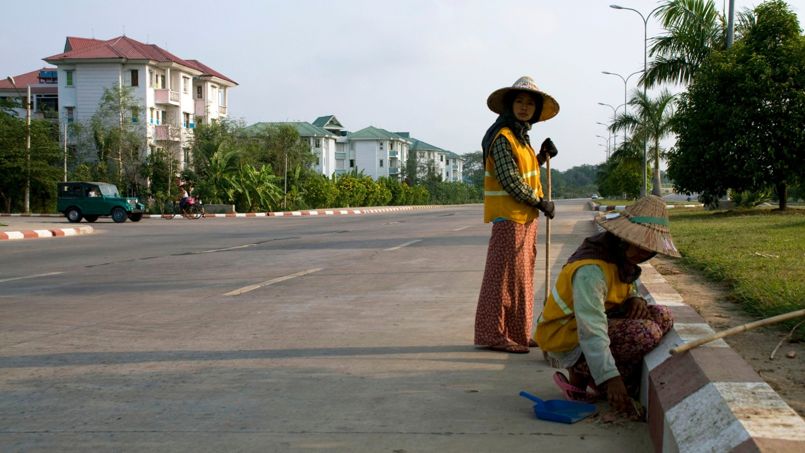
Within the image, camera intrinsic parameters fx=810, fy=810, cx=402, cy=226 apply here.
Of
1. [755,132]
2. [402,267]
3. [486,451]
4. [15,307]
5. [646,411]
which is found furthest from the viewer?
[755,132]

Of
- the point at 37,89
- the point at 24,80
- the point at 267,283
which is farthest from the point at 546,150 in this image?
the point at 24,80

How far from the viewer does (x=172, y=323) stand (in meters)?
6.71

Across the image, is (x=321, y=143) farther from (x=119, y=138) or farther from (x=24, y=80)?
(x=119, y=138)

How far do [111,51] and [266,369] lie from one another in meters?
52.4

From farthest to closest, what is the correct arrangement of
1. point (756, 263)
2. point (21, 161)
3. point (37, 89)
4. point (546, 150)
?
point (37, 89) → point (21, 161) → point (756, 263) → point (546, 150)

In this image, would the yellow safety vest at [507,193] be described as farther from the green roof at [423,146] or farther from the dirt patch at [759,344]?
the green roof at [423,146]

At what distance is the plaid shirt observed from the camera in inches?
210

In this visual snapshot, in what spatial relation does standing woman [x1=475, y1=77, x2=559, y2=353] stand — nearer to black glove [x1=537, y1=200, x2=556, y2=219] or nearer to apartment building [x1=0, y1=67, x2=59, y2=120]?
black glove [x1=537, y1=200, x2=556, y2=219]

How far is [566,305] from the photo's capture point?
4.16 m

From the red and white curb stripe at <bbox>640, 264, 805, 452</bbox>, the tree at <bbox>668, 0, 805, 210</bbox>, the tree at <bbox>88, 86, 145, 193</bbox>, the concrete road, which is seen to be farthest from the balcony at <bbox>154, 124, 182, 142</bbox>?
the red and white curb stripe at <bbox>640, 264, 805, 452</bbox>

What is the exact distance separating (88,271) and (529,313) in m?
7.69

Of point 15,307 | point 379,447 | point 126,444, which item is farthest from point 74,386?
point 15,307

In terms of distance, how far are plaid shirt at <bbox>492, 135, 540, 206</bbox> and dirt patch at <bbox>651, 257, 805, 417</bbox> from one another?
4.49 feet

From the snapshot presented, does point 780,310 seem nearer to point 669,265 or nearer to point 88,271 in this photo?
point 669,265
